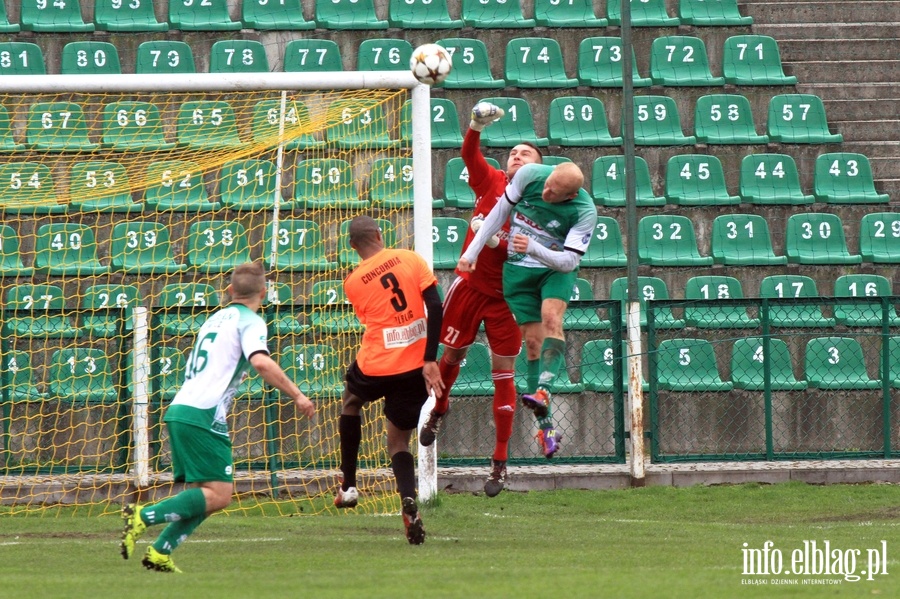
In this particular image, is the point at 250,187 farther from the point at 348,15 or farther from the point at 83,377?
the point at 348,15

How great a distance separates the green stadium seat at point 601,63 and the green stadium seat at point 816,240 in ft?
7.74

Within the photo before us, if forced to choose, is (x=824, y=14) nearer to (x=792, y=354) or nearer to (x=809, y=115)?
(x=809, y=115)

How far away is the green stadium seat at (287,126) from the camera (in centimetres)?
1048

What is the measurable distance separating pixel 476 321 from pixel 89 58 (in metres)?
6.89

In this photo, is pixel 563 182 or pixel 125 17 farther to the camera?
pixel 125 17

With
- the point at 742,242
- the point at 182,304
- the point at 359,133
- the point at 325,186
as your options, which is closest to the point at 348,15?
the point at 359,133

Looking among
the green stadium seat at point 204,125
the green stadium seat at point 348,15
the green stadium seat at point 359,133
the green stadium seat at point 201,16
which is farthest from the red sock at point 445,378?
the green stadium seat at point 201,16

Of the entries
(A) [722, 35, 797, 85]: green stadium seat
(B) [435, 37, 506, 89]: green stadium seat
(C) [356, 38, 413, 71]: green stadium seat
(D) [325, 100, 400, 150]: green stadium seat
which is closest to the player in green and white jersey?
(D) [325, 100, 400, 150]: green stadium seat

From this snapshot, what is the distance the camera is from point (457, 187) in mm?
13375

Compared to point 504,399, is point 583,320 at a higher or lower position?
higher

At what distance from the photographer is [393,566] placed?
6559 mm

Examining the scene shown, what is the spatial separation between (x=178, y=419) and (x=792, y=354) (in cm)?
805

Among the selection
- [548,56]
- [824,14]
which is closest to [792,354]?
[548,56]

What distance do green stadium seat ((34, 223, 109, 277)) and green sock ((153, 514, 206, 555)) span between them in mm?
5951
